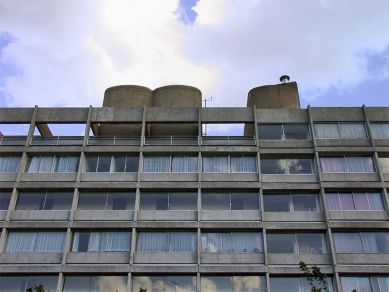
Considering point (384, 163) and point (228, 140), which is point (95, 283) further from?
point (384, 163)

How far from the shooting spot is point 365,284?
80.1ft

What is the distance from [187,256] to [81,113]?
46.0 ft

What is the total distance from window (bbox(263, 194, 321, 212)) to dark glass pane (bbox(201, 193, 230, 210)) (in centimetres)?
272

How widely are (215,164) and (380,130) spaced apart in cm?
1314

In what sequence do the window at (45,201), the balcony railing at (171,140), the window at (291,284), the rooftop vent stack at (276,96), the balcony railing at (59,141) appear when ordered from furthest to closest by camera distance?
the rooftop vent stack at (276,96) → the balcony railing at (171,140) → the balcony railing at (59,141) → the window at (45,201) → the window at (291,284)

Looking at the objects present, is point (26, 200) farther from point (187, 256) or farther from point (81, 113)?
point (187, 256)

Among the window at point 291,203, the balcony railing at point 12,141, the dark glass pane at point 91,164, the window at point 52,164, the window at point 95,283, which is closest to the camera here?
the window at point 95,283

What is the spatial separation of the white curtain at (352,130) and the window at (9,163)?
2471 cm

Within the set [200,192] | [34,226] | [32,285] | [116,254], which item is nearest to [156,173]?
[200,192]

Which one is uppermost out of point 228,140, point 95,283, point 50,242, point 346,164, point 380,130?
point 380,130

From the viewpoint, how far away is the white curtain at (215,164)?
94.3ft

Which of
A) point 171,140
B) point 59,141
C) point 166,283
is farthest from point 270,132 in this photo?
point 59,141

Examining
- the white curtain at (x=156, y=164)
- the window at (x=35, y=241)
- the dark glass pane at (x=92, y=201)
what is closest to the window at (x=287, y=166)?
the white curtain at (x=156, y=164)

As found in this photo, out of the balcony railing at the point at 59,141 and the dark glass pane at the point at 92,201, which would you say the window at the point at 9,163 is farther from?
the dark glass pane at the point at 92,201
